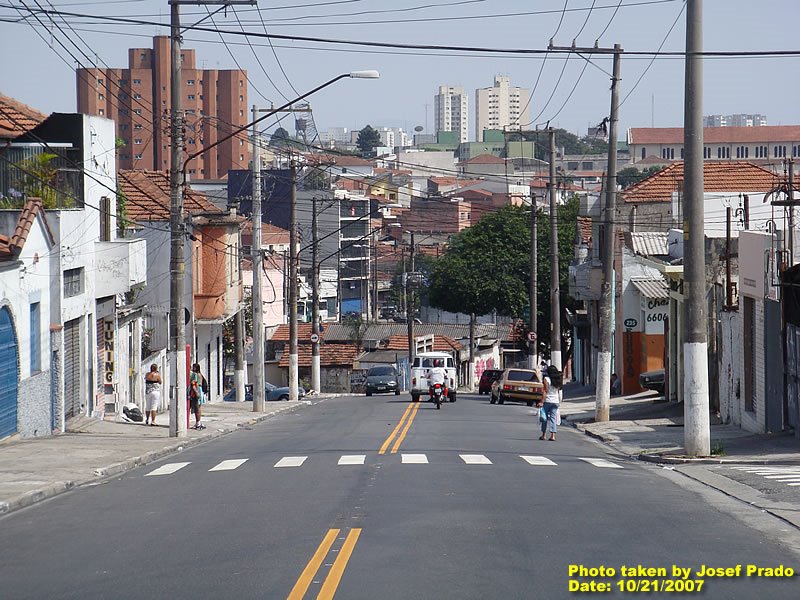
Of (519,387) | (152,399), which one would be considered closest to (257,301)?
(152,399)

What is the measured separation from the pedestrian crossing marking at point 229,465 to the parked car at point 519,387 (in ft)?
84.6

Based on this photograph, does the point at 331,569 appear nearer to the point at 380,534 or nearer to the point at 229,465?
the point at 380,534

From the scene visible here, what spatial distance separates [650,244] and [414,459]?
96.2ft

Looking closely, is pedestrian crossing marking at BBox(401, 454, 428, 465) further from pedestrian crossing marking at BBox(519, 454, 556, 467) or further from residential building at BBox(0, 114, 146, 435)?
residential building at BBox(0, 114, 146, 435)

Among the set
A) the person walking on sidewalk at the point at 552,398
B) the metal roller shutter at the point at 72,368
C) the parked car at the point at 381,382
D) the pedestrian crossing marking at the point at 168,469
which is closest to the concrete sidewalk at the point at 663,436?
the person walking on sidewalk at the point at 552,398

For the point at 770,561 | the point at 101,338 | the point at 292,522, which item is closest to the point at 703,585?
the point at 770,561

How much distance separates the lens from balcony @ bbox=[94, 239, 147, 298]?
33.1 metres

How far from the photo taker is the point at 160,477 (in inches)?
752

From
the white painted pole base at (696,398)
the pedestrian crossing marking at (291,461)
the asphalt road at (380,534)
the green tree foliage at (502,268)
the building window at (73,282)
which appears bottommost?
the pedestrian crossing marking at (291,461)

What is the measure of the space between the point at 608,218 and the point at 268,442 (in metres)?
12.4

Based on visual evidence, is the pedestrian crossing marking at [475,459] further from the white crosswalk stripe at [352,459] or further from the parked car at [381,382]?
the parked car at [381,382]

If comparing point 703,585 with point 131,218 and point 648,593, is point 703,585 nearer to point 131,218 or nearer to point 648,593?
point 648,593

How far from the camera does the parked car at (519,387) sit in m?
46.7

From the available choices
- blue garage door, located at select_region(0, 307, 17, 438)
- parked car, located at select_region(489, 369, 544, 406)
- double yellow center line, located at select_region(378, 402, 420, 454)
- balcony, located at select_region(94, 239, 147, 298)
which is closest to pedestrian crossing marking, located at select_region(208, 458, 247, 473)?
double yellow center line, located at select_region(378, 402, 420, 454)
